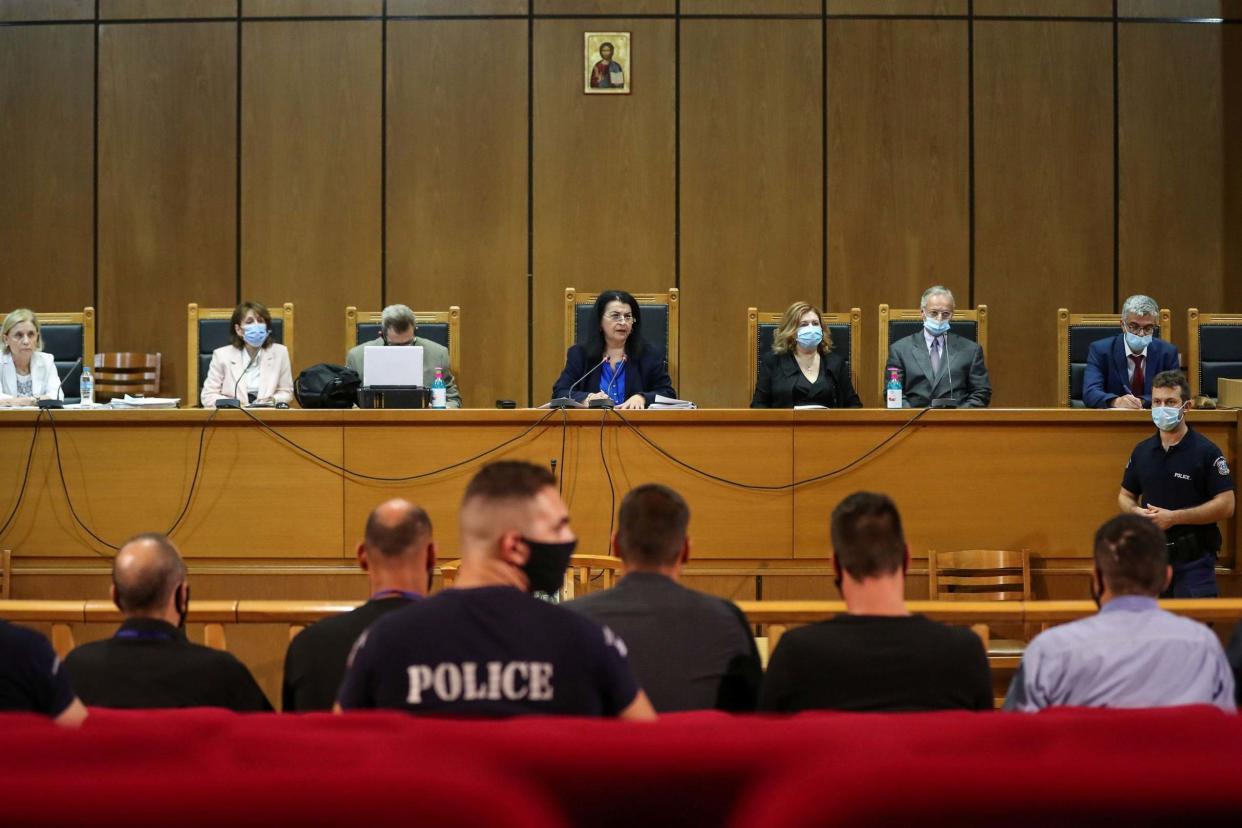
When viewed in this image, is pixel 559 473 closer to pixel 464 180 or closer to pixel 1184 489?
pixel 1184 489

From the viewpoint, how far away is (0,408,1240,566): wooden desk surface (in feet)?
15.4

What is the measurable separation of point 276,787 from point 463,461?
12.7 ft

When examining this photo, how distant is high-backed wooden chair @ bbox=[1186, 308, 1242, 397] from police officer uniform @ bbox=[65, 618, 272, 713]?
5.33 m

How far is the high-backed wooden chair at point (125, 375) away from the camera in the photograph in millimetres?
7293

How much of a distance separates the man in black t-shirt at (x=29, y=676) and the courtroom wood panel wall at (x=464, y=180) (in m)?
6.04

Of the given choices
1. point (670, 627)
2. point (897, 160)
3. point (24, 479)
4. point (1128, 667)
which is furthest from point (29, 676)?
point (897, 160)

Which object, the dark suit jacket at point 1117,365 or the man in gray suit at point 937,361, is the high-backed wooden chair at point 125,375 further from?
the dark suit jacket at point 1117,365

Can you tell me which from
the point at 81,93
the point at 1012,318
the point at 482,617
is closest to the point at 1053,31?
the point at 1012,318

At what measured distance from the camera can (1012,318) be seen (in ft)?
25.4

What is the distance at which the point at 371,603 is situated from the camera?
7.23 feet

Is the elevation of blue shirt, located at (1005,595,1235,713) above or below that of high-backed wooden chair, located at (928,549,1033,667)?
above

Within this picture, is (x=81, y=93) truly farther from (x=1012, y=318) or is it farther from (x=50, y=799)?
(x=50, y=799)

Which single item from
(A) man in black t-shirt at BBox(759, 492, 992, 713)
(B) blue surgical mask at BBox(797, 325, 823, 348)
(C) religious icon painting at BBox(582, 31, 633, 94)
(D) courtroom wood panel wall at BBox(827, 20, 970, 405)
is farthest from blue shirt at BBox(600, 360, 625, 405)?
(A) man in black t-shirt at BBox(759, 492, 992, 713)

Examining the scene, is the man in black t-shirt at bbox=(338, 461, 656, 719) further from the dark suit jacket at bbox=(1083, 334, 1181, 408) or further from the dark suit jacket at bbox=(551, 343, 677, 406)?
the dark suit jacket at bbox=(1083, 334, 1181, 408)
